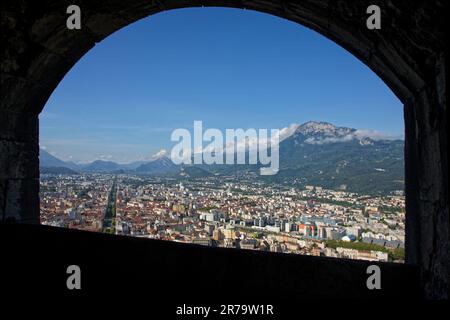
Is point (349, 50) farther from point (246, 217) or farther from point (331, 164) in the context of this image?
point (331, 164)

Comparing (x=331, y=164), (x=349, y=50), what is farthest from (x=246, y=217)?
(x=331, y=164)

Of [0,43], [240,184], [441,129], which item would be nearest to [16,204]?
[0,43]

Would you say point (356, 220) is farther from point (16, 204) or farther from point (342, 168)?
point (342, 168)

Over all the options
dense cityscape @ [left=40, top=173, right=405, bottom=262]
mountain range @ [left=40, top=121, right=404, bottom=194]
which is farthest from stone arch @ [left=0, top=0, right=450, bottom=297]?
mountain range @ [left=40, top=121, right=404, bottom=194]

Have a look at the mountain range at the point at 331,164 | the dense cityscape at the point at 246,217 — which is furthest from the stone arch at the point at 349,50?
the mountain range at the point at 331,164

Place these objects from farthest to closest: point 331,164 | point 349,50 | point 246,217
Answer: point 331,164 < point 246,217 < point 349,50
